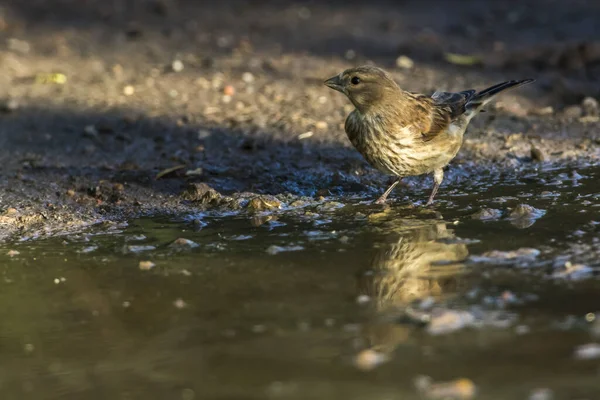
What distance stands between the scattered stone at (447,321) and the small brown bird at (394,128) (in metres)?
2.42

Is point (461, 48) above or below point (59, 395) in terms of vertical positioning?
above

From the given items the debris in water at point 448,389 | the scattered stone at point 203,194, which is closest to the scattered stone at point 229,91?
the scattered stone at point 203,194

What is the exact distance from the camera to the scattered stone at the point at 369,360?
12.1 ft

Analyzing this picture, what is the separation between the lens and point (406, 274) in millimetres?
4879

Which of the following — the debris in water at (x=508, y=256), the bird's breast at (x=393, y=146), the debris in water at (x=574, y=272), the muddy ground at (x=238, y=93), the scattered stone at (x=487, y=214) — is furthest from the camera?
the muddy ground at (x=238, y=93)

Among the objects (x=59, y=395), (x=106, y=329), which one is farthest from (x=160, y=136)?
(x=59, y=395)

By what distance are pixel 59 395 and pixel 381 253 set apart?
Answer: 2267 mm

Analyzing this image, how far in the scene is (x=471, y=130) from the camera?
8281 mm

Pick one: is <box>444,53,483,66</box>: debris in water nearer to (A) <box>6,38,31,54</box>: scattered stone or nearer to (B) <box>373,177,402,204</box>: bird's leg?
(B) <box>373,177,402,204</box>: bird's leg

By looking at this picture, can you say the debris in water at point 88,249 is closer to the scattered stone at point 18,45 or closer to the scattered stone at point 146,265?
the scattered stone at point 146,265

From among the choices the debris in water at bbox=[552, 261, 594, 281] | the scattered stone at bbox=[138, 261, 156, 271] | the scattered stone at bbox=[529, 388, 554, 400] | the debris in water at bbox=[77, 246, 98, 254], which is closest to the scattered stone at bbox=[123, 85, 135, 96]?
the debris in water at bbox=[77, 246, 98, 254]

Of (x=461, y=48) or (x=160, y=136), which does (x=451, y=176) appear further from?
(x=461, y=48)

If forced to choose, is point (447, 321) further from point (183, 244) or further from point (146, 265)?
point (183, 244)

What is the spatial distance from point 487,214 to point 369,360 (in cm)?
253
